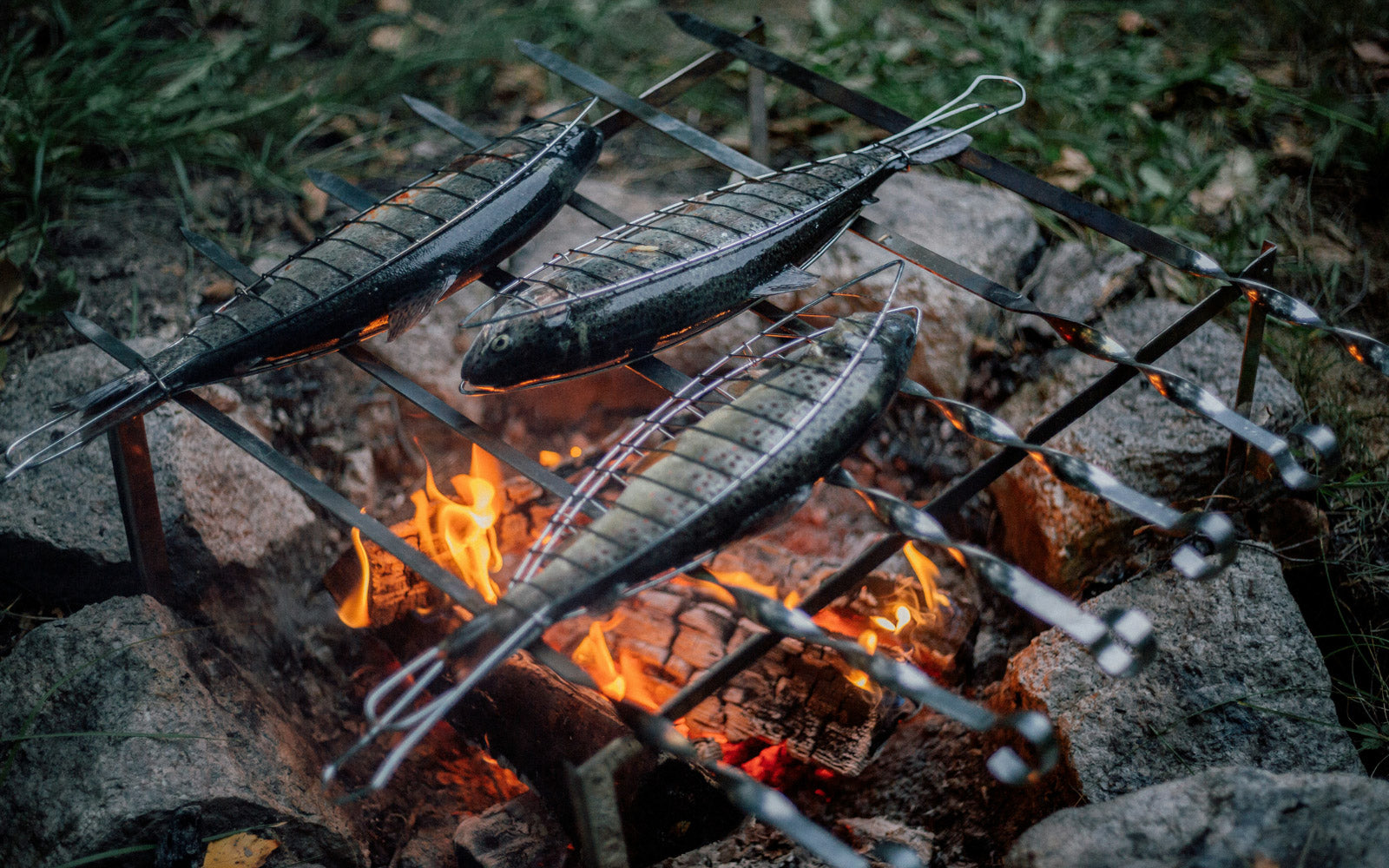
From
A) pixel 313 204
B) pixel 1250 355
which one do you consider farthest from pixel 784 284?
pixel 313 204

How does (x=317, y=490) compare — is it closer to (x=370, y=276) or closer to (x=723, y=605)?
(x=370, y=276)

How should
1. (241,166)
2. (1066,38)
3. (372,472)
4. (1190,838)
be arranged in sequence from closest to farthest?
1. (1190,838)
2. (372,472)
3. (241,166)
4. (1066,38)

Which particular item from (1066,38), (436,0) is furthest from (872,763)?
(436,0)

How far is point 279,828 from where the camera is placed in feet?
6.58

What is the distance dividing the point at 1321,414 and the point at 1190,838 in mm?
2098

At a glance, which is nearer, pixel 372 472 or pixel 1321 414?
pixel 1321 414

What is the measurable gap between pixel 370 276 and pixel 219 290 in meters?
1.62

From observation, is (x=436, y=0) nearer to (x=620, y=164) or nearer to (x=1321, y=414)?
(x=620, y=164)

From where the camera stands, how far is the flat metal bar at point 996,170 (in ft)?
7.57

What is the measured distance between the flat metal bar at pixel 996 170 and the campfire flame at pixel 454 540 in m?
1.59

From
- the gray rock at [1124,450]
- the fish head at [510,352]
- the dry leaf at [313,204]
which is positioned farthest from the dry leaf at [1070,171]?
the dry leaf at [313,204]

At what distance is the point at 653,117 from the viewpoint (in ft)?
9.21

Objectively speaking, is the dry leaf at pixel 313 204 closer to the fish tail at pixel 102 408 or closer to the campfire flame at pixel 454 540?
the campfire flame at pixel 454 540

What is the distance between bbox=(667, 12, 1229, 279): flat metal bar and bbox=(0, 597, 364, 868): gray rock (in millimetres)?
2441
